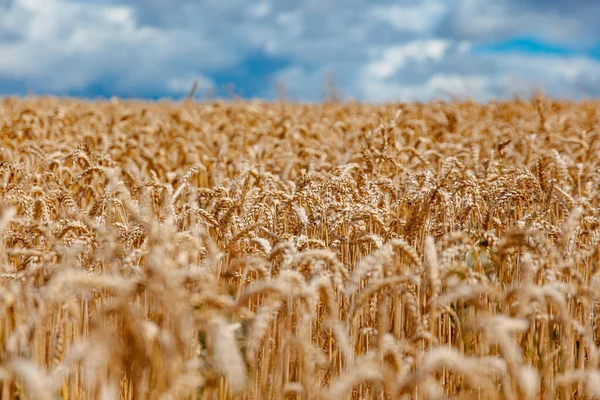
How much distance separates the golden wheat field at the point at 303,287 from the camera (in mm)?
1466

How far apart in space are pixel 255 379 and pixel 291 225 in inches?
42.9

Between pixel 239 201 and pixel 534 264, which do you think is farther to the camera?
pixel 239 201

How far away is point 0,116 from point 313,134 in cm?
429

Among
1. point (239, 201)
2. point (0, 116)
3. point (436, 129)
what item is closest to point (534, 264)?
point (239, 201)

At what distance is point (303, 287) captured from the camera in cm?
166

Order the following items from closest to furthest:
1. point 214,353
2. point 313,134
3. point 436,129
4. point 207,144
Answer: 1. point 214,353
2. point 207,144
3. point 313,134
4. point 436,129

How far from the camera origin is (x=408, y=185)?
145 inches

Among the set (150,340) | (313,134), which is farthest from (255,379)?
(313,134)

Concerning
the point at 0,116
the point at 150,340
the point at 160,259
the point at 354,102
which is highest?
the point at 354,102

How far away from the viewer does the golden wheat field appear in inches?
57.7

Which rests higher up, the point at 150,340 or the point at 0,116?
the point at 0,116

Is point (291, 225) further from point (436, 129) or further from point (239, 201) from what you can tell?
point (436, 129)

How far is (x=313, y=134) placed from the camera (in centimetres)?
801

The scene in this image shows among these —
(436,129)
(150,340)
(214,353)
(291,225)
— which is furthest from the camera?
(436,129)
